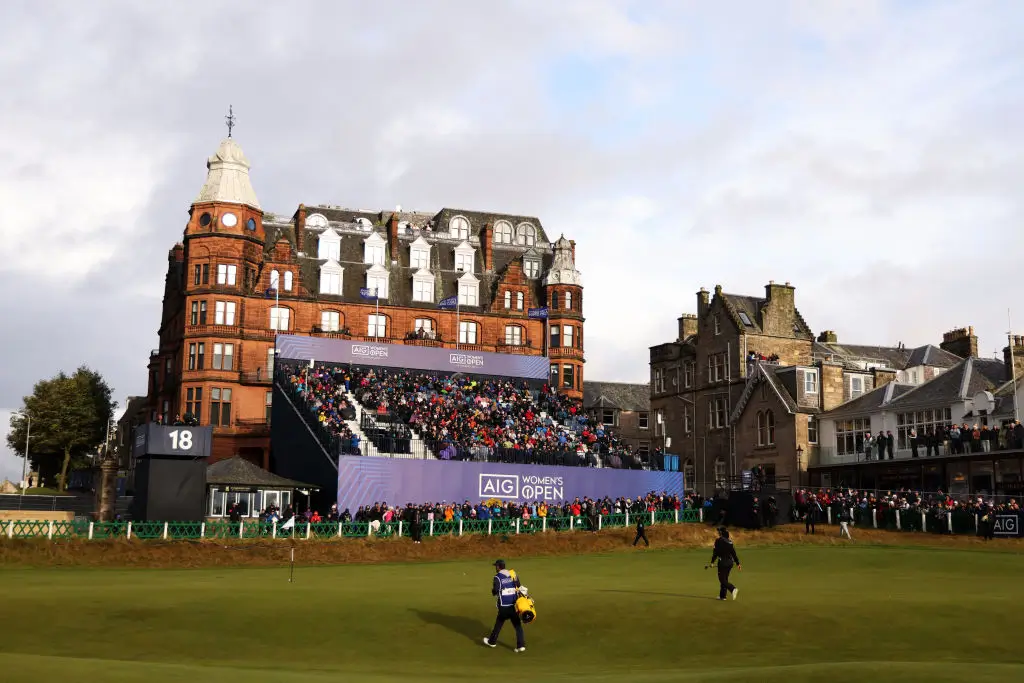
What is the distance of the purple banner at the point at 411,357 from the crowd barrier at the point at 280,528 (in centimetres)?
2077

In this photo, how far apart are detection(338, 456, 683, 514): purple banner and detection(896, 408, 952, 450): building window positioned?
1338 centimetres

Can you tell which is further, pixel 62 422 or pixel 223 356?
pixel 62 422

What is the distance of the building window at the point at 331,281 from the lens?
8306 cm

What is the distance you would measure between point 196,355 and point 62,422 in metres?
32.7

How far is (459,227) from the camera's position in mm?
93250

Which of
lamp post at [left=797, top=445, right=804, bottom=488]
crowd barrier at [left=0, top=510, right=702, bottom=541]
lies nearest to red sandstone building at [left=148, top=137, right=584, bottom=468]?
lamp post at [left=797, top=445, right=804, bottom=488]

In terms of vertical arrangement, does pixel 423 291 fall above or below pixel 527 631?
above

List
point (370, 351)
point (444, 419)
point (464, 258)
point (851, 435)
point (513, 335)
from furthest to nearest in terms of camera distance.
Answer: point (464, 258) < point (513, 335) < point (370, 351) < point (851, 435) < point (444, 419)

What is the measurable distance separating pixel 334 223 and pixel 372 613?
6268cm

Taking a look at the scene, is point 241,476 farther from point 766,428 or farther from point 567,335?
point 567,335

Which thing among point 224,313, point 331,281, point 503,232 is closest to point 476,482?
point 224,313

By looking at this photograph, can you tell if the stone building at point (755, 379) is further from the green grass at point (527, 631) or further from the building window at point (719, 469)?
the green grass at point (527, 631)

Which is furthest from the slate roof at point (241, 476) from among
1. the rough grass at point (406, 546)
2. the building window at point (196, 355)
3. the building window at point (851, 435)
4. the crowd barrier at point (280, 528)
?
the building window at point (851, 435)

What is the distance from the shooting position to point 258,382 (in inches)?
3049
